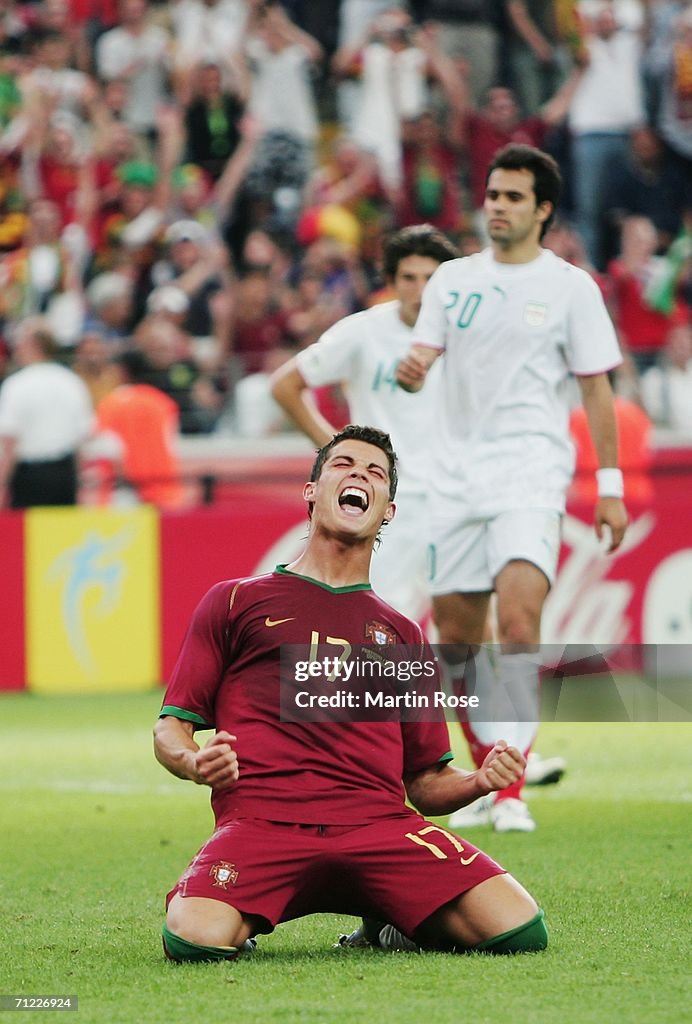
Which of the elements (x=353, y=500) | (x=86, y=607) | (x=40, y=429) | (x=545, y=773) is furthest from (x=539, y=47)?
(x=353, y=500)

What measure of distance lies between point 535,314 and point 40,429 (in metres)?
6.85

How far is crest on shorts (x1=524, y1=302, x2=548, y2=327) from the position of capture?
702 centimetres

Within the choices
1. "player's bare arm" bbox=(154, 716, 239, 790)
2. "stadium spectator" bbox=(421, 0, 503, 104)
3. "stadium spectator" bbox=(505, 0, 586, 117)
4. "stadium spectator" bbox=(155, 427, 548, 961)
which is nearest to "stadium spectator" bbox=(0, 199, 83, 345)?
"stadium spectator" bbox=(421, 0, 503, 104)

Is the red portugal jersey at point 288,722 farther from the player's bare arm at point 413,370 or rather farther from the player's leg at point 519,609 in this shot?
the player's leg at point 519,609

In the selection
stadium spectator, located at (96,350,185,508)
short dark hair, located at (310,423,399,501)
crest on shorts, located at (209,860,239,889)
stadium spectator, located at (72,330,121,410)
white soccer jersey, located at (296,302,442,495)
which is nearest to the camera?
crest on shorts, located at (209,860,239,889)

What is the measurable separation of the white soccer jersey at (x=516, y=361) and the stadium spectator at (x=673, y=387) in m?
6.81

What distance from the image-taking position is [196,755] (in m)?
4.34

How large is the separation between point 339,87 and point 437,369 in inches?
371

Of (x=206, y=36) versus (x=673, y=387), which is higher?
(x=206, y=36)

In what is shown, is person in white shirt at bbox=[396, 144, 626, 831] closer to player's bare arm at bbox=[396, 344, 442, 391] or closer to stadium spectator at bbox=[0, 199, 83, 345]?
player's bare arm at bbox=[396, 344, 442, 391]

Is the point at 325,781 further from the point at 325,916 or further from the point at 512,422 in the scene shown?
the point at 512,422

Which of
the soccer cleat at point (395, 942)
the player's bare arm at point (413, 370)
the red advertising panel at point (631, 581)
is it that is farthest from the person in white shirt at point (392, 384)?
the red advertising panel at point (631, 581)

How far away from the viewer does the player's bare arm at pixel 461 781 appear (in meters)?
4.43

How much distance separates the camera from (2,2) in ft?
60.8
